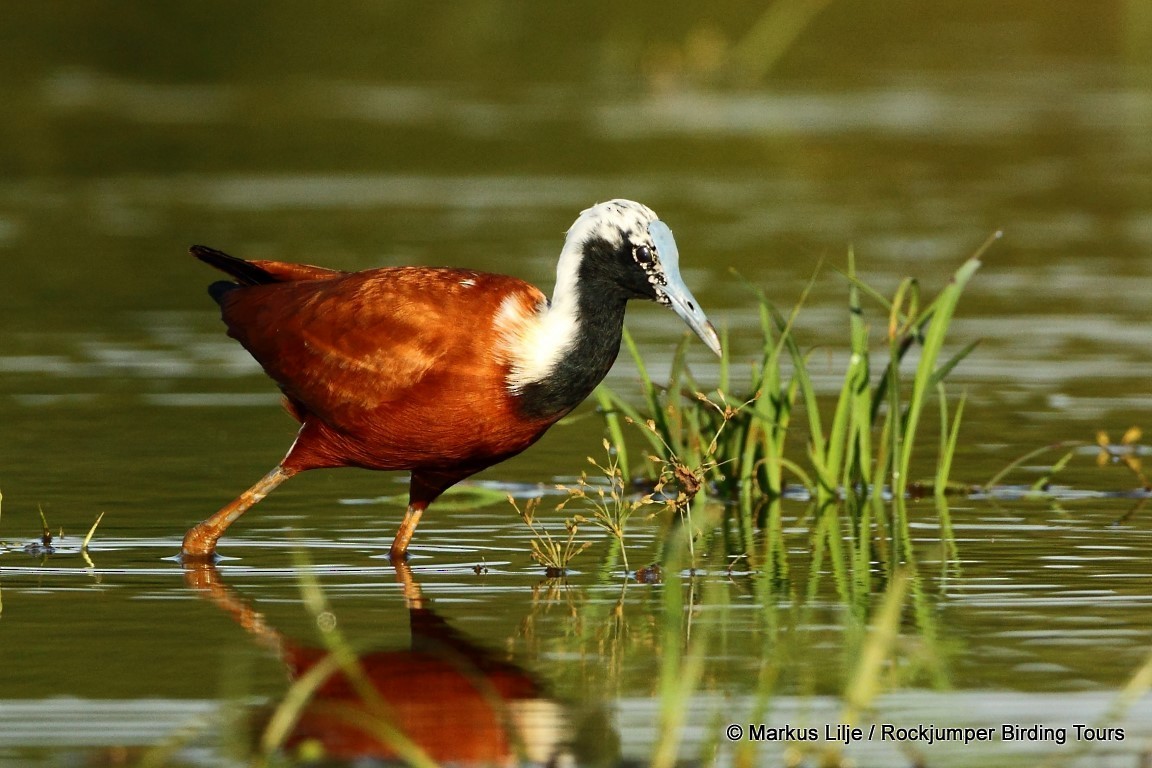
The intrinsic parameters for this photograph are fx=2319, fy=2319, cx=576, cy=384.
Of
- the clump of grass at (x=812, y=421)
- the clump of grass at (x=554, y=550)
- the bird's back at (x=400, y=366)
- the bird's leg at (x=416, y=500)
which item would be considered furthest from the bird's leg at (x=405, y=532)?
the clump of grass at (x=812, y=421)

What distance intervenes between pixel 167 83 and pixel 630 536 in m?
24.2

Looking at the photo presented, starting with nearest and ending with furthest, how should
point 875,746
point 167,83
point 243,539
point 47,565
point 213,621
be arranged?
point 875,746
point 213,621
point 47,565
point 243,539
point 167,83

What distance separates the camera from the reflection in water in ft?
20.8

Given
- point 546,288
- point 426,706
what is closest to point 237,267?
point 426,706

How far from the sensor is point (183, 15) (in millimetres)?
37938

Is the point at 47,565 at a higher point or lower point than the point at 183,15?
lower

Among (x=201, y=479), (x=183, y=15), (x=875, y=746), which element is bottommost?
(x=875, y=746)

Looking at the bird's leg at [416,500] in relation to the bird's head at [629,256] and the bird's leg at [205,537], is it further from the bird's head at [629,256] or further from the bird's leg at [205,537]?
the bird's head at [629,256]

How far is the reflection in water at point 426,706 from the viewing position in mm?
6336

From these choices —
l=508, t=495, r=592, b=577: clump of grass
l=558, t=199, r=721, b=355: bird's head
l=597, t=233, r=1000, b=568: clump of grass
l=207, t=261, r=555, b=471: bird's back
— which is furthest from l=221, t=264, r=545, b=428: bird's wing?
l=597, t=233, r=1000, b=568: clump of grass

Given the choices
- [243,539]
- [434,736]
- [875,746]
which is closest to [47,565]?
[243,539]

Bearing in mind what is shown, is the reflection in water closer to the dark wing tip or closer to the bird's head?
the bird's head

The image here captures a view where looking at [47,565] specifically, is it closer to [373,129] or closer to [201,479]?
[201,479]

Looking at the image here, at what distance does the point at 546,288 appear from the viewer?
1634 centimetres
